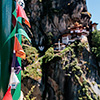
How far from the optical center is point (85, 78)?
55.7 feet

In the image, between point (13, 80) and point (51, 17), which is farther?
point (51, 17)

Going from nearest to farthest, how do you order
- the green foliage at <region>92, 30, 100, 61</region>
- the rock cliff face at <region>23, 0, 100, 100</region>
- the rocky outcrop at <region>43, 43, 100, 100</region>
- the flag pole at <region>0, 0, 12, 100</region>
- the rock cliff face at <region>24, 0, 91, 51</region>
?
the flag pole at <region>0, 0, 12, 100</region>
the rocky outcrop at <region>43, 43, 100, 100</region>
the rock cliff face at <region>23, 0, 100, 100</region>
the green foliage at <region>92, 30, 100, 61</region>
the rock cliff face at <region>24, 0, 91, 51</region>

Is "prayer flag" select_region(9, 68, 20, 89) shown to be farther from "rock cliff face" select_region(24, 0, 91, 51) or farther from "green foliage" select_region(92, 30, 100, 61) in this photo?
"rock cliff face" select_region(24, 0, 91, 51)

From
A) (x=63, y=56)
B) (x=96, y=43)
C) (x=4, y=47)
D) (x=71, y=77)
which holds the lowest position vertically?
(x=71, y=77)

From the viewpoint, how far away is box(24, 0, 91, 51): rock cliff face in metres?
22.9

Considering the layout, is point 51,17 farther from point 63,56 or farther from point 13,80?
point 13,80

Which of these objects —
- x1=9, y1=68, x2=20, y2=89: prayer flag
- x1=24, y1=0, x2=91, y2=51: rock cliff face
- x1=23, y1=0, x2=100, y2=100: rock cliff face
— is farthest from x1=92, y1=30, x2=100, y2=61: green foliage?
x1=9, y1=68, x2=20, y2=89: prayer flag

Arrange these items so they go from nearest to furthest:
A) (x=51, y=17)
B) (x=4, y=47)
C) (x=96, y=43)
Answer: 1. (x=4, y=47)
2. (x=96, y=43)
3. (x=51, y=17)

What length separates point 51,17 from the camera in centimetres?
2338

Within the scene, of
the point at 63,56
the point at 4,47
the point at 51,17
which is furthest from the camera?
the point at 51,17

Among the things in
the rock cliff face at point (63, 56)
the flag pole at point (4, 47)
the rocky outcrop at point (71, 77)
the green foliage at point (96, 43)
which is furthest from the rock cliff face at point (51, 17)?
the flag pole at point (4, 47)

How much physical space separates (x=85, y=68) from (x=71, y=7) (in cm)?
1169

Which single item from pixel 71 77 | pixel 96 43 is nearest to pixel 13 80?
pixel 71 77

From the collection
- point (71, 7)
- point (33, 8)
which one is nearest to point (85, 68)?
point (71, 7)
